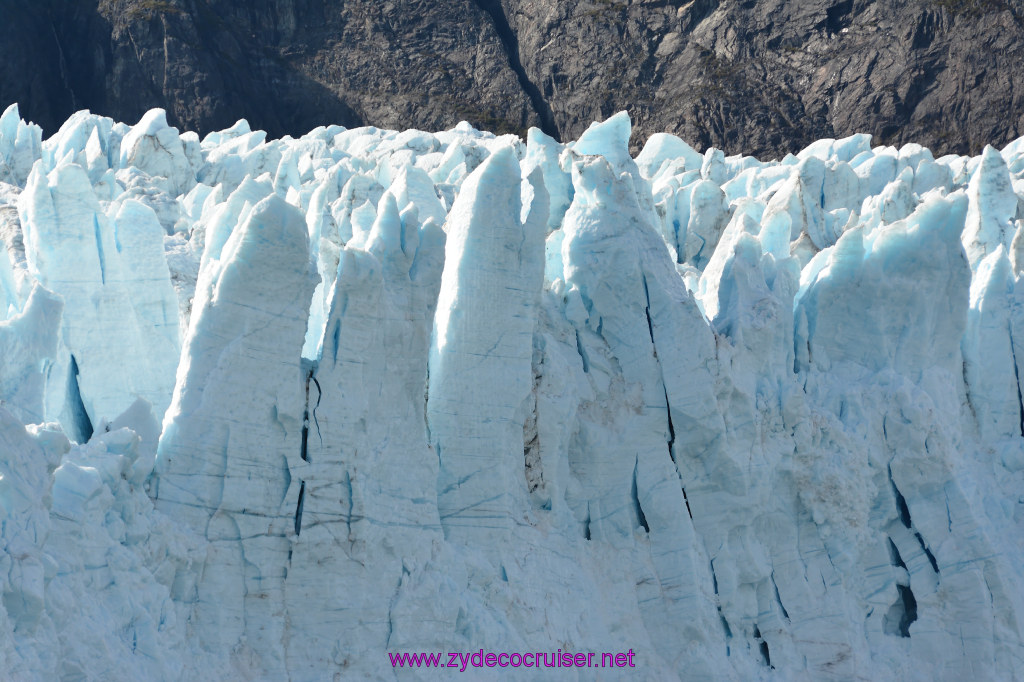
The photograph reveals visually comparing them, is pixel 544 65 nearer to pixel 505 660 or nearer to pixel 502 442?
pixel 502 442

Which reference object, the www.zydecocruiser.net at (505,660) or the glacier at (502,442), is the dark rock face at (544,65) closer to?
the glacier at (502,442)

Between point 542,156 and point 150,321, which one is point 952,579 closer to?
point 542,156

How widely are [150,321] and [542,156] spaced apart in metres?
5.93

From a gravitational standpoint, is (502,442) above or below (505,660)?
above

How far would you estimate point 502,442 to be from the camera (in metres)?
10.7

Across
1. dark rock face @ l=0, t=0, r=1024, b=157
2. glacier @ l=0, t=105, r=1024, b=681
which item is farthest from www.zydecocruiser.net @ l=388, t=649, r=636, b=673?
dark rock face @ l=0, t=0, r=1024, b=157

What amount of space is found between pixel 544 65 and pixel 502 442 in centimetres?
4016

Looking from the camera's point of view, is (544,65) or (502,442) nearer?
(502,442)

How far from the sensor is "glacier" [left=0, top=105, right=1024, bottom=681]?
29.9 feet

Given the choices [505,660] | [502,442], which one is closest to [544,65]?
[502,442]

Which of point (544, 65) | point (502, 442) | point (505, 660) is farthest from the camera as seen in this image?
point (544, 65)

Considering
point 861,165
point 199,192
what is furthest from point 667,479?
point 861,165

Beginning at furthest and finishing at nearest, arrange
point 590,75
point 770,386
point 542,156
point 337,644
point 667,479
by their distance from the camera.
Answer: point 590,75 → point 542,156 → point 770,386 → point 667,479 → point 337,644

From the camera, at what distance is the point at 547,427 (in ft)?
36.9
